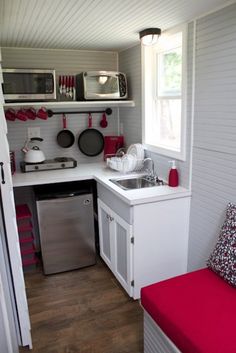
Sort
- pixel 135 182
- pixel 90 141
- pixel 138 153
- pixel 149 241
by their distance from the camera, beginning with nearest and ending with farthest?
pixel 149 241 → pixel 135 182 → pixel 138 153 → pixel 90 141

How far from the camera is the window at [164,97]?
2501mm

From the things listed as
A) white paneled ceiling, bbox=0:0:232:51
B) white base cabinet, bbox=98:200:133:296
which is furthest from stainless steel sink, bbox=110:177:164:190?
white paneled ceiling, bbox=0:0:232:51

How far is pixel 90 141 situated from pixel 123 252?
1.47 m

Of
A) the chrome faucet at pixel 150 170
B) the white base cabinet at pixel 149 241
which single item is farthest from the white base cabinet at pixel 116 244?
the chrome faucet at pixel 150 170

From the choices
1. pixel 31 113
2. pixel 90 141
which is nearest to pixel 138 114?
pixel 90 141

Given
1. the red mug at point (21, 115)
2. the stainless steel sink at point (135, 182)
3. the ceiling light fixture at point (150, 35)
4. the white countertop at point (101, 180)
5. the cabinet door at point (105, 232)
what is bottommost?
the cabinet door at point (105, 232)

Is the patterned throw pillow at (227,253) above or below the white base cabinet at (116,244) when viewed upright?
above

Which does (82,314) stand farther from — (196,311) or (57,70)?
(57,70)

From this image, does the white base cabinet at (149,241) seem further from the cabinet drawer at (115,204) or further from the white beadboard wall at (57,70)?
the white beadboard wall at (57,70)

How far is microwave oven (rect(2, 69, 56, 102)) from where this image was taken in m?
2.66

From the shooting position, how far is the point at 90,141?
3449 mm

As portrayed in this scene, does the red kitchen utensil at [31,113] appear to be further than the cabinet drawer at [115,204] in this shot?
Yes

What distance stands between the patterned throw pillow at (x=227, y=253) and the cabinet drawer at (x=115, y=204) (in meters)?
0.67

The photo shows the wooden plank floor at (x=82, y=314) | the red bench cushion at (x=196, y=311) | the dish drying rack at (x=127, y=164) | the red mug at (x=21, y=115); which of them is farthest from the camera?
the red mug at (x=21, y=115)
